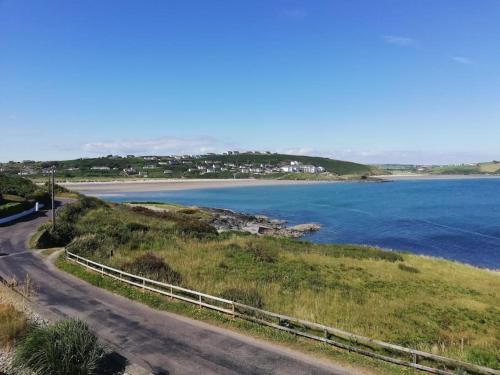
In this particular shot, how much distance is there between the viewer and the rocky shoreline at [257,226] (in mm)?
66750

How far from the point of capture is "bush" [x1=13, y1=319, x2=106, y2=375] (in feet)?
40.0

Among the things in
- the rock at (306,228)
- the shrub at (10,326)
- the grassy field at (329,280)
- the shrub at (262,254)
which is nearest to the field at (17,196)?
the grassy field at (329,280)

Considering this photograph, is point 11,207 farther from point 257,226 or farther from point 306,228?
point 306,228

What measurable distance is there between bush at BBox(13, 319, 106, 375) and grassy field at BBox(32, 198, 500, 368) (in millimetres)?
9370

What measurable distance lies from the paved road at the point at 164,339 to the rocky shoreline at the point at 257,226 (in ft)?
128

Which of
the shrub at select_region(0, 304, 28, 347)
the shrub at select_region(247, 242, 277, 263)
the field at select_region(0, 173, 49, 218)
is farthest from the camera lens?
the field at select_region(0, 173, 49, 218)

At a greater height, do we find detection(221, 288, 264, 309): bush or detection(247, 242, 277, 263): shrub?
detection(221, 288, 264, 309): bush

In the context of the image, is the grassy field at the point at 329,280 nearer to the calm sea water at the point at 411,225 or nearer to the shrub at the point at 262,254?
the shrub at the point at 262,254

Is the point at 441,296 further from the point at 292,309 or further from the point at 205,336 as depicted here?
the point at 205,336

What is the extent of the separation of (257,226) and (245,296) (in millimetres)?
50792

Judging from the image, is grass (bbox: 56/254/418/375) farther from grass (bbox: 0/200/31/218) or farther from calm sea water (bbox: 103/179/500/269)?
calm sea water (bbox: 103/179/500/269)

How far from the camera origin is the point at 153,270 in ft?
89.5

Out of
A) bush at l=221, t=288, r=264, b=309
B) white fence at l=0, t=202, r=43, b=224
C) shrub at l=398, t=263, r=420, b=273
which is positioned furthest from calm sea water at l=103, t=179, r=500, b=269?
white fence at l=0, t=202, r=43, b=224

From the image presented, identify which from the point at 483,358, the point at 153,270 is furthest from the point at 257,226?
the point at 483,358
